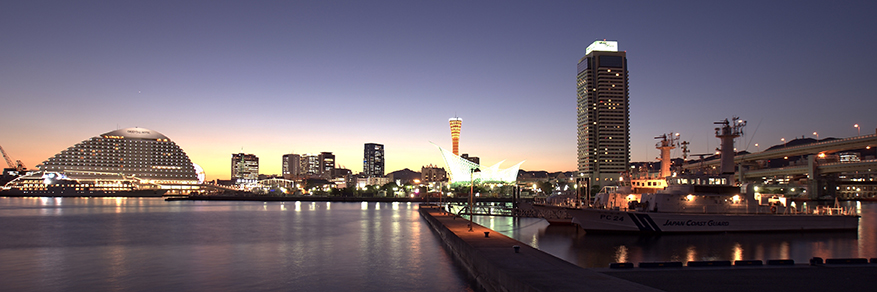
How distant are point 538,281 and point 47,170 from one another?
183 metres

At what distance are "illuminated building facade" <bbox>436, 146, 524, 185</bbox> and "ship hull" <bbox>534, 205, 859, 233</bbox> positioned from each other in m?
103

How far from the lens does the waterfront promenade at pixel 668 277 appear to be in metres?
14.4

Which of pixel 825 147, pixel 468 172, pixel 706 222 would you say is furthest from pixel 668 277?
pixel 468 172

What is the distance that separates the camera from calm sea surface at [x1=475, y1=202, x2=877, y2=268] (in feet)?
93.4

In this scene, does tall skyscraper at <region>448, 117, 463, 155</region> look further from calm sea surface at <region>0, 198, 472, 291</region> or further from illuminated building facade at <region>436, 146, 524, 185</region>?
calm sea surface at <region>0, 198, 472, 291</region>

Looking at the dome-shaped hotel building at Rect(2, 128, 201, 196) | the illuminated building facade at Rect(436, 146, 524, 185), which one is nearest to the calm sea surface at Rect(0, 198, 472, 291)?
the illuminated building facade at Rect(436, 146, 524, 185)

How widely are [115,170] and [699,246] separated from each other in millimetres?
174197

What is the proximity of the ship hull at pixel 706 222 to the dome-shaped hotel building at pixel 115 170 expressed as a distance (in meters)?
164

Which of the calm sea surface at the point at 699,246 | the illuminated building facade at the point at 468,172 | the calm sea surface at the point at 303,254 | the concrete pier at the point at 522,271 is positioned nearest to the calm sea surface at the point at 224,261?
the calm sea surface at the point at 303,254

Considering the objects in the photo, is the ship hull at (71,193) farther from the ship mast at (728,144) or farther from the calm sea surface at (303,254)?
the ship mast at (728,144)

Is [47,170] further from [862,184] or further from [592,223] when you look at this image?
[862,184]

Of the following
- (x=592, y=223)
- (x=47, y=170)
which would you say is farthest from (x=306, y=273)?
(x=47, y=170)

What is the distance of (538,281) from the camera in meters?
14.9

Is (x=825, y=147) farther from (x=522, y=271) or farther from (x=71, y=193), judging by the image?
(x=71, y=193)
